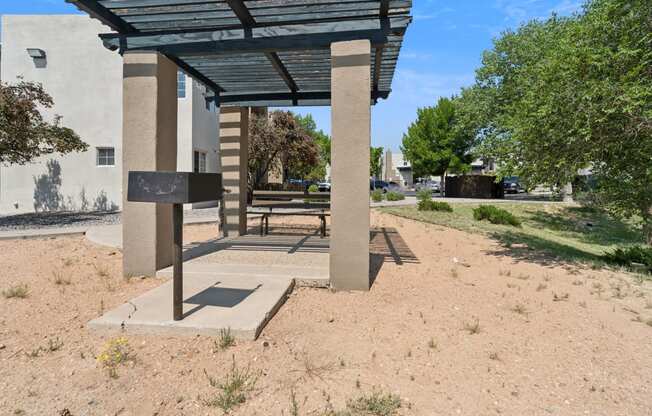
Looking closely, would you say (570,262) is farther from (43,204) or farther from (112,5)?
(43,204)

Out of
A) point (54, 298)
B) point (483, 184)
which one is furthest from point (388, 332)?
point (483, 184)

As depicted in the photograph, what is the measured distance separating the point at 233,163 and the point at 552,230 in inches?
536

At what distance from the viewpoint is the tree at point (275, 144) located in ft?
65.7

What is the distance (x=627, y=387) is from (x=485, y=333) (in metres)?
1.16

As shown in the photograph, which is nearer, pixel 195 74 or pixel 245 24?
pixel 245 24

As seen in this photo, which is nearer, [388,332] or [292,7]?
[388,332]

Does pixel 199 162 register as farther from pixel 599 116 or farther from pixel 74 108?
pixel 599 116

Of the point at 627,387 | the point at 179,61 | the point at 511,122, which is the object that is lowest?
the point at 627,387

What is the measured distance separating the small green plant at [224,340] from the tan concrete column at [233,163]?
5.64 metres

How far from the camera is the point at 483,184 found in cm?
2936

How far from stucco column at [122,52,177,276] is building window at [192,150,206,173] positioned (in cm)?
1052

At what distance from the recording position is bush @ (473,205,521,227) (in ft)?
46.2

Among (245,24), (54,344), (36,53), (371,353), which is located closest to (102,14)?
(245,24)

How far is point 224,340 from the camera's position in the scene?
128 inches
